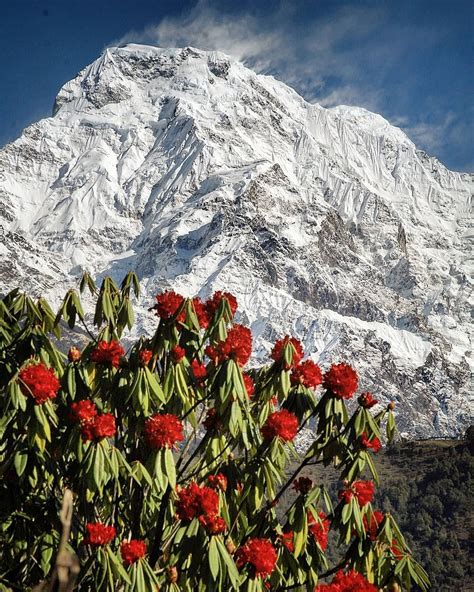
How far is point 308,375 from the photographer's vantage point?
753cm

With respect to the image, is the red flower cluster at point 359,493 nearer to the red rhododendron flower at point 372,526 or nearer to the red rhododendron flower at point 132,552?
the red rhododendron flower at point 372,526

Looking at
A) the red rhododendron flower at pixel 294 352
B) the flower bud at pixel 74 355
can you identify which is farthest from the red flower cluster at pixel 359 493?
the flower bud at pixel 74 355

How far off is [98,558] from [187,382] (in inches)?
93.9

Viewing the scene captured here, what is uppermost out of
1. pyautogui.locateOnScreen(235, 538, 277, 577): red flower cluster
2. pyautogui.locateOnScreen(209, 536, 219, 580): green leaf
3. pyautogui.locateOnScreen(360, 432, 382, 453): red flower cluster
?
pyautogui.locateOnScreen(360, 432, 382, 453): red flower cluster

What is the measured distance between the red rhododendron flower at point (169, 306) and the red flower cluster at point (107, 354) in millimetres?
628

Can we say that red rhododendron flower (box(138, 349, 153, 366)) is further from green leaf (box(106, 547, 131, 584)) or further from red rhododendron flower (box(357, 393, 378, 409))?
red rhododendron flower (box(357, 393, 378, 409))

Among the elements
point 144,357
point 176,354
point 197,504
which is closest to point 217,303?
point 176,354

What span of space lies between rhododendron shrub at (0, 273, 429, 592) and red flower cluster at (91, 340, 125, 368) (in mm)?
23

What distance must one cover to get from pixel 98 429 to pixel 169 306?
5.76 ft

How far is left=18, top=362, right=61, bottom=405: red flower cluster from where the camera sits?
6.13m

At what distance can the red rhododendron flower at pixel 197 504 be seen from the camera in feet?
18.7

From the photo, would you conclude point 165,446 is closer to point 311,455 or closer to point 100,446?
point 100,446

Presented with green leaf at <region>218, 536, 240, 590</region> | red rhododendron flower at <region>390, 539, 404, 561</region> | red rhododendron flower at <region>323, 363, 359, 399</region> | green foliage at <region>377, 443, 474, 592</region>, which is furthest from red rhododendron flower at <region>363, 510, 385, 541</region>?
green foliage at <region>377, 443, 474, 592</region>

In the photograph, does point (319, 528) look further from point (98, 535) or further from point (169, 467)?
point (98, 535)
